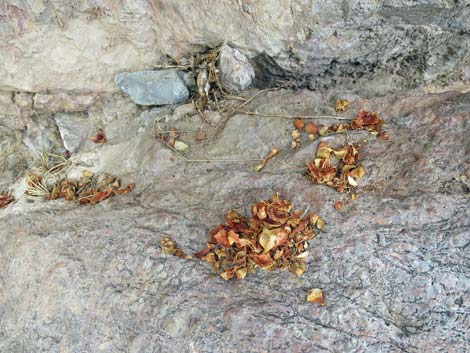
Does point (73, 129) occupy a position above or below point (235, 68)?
below

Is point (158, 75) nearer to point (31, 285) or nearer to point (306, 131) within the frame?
point (306, 131)

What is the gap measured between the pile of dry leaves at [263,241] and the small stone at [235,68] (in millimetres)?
923

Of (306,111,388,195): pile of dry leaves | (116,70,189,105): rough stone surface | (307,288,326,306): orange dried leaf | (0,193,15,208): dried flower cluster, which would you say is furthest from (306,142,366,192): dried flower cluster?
(0,193,15,208): dried flower cluster

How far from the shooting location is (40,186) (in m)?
2.99

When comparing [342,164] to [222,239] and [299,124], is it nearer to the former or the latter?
[299,124]

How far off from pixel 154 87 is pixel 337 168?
1.30 m

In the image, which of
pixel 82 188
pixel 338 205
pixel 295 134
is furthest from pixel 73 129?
pixel 338 205

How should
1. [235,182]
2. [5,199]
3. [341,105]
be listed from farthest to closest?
[5,199] < [341,105] < [235,182]

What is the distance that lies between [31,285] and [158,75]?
4.61 ft

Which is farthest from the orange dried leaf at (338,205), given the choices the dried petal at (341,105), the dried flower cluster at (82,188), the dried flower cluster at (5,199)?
the dried flower cluster at (5,199)

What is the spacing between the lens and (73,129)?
3.16m

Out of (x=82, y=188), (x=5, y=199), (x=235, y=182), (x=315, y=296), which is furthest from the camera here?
(x=5, y=199)

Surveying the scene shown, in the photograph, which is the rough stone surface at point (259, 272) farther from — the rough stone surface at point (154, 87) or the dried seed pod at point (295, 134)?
the rough stone surface at point (154, 87)

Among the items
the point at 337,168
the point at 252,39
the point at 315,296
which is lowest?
the point at 315,296
